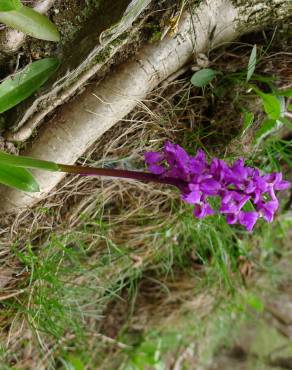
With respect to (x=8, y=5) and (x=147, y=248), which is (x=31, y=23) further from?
(x=147, y=248)

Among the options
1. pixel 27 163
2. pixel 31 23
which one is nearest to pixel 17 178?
pixel 27 163

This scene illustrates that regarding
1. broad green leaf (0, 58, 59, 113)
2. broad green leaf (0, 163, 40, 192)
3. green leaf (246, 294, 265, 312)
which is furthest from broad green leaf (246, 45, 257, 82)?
green leaf (246, 294, 265, 312)

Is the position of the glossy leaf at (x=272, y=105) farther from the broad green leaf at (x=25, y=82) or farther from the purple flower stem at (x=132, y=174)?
the broad green leaf at (x=25, y=82)

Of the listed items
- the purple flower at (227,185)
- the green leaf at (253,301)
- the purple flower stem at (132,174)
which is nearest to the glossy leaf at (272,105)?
the purple flower at (227,185)

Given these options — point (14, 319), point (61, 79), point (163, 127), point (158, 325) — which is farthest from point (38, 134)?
point (158, 325)

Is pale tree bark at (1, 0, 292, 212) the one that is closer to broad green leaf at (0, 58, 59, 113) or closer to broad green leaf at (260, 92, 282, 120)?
broad green leaf at (0, 58, 59, 113)
